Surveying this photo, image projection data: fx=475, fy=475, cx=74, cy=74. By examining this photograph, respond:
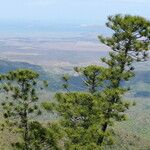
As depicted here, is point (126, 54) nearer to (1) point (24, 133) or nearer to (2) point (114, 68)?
(2) point (114, 68)

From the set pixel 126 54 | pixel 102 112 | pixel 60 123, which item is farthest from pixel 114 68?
pixel 60 123

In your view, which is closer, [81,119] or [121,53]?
[81,119]

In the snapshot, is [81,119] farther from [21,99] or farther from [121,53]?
[121,53]

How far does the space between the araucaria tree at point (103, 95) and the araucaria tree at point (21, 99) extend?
3.31 m

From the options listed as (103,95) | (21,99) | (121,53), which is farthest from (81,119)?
(121,53)

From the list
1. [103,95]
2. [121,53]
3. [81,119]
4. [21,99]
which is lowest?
[81,119]

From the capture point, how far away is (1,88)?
191 feet

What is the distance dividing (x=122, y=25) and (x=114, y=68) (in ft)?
18.7

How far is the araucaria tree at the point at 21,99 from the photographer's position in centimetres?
5844

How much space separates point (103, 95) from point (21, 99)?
1039 centimetres

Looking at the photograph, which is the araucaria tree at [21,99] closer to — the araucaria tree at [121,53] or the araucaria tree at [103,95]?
the araucaria tree at [103,95]

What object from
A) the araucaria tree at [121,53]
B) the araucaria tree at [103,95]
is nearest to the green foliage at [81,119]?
the araucaria tree at [103,95]

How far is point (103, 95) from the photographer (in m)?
60.5

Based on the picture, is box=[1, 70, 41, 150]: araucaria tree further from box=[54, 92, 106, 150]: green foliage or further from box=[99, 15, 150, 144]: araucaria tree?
box=[99, 15, 150, 144]: araucaria tree
